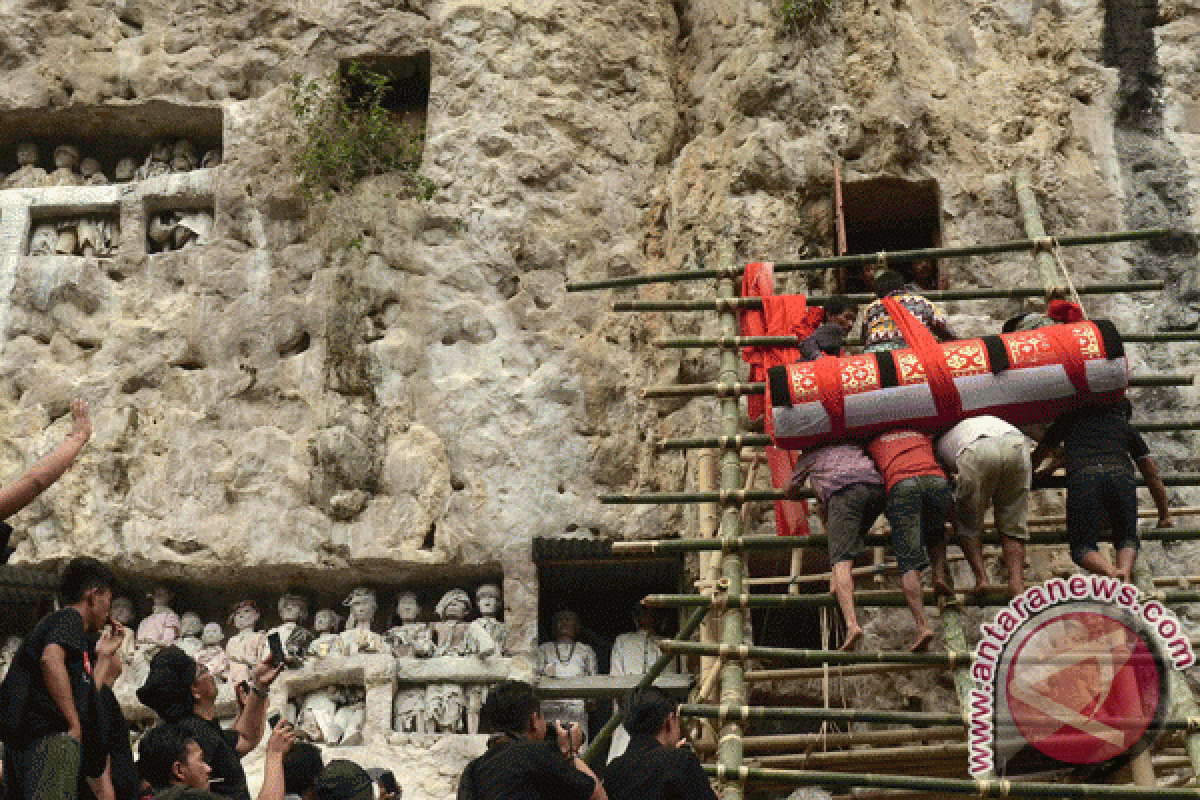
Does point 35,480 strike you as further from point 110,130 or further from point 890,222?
point 110,130

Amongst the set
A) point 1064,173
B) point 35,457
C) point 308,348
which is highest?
point 1064,173

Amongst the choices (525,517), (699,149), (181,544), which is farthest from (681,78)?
(181,544)

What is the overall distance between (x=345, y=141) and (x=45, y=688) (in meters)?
6.19

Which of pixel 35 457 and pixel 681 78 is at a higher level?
pixel 681 78

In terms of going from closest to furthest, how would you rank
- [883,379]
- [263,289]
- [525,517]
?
[883,379], [525,517], [263,289]

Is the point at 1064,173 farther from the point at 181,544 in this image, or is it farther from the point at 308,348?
the point at 181,544

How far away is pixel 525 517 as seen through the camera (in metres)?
9.62

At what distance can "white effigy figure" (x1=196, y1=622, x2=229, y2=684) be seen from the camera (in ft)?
31.4

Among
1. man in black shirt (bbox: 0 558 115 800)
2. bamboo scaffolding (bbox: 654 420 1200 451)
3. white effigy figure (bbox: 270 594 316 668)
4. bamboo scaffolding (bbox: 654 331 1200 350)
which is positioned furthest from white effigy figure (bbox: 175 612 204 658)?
man in black shirt (bbox: 0 558 115 800)

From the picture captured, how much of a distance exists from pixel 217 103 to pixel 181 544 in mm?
3179

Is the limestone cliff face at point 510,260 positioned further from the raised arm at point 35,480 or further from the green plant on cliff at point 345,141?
the raised arm at point 35,480

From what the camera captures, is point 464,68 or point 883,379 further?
point 464,68

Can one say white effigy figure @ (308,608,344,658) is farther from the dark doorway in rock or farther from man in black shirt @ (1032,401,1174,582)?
man in black shirt @ (1032,401,1174,582)

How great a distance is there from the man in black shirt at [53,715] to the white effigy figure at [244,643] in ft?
14.8
